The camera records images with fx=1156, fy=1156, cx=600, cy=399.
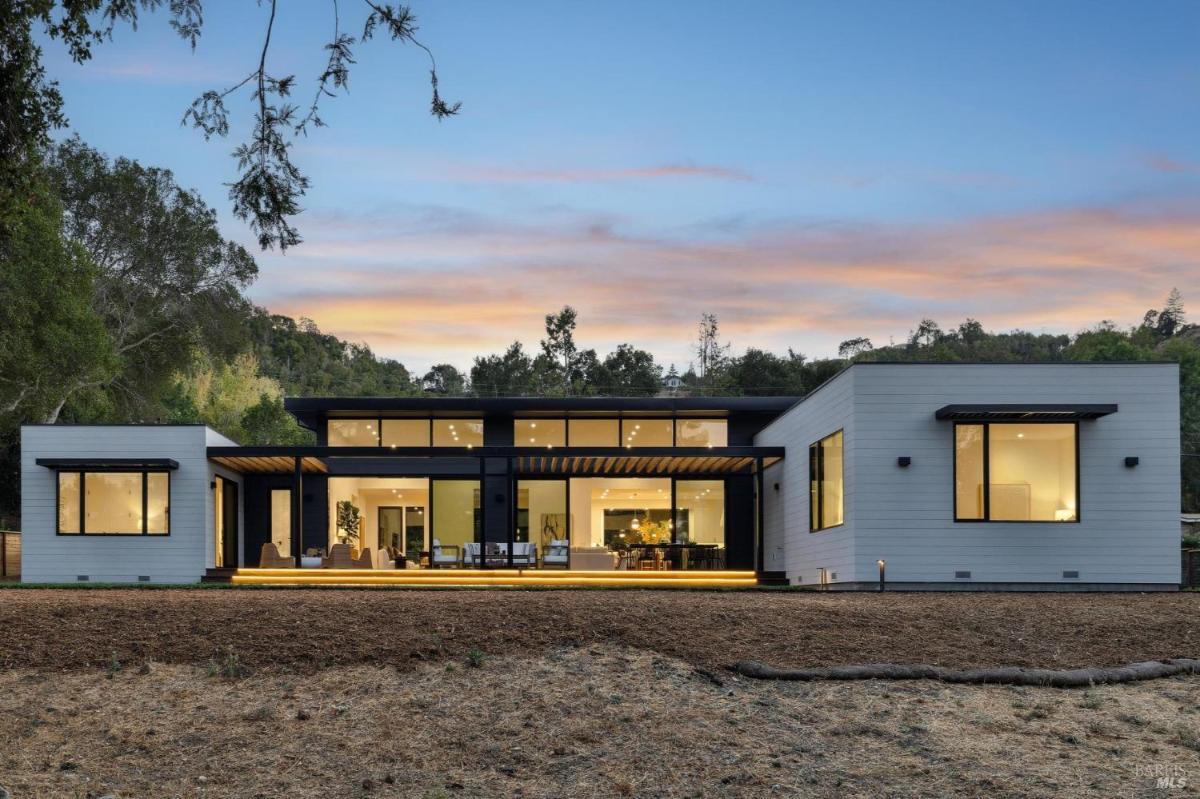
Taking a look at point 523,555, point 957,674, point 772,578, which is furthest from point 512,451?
point 957,674

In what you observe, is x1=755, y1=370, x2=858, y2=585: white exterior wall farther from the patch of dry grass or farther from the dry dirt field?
the patch of dry grass

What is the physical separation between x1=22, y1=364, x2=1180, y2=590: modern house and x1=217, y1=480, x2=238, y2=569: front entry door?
0.07 meters

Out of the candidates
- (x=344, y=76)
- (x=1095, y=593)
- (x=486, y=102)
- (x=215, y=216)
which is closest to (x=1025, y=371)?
(x=1095, y=593)

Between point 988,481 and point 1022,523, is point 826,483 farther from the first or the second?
point 1022,523

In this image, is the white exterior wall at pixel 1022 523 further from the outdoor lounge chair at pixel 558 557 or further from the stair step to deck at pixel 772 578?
the outdoor lounge chair at pixel 558 557

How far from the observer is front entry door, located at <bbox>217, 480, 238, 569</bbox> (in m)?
23.2

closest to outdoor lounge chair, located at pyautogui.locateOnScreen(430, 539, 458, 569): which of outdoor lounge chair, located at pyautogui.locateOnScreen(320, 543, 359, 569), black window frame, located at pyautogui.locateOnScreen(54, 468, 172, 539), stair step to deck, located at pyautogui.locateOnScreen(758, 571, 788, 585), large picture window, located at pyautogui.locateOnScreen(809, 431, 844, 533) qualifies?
outdoor lounge chair, located at pyautogui.locateOnScreen(320, 543, 359, 569)

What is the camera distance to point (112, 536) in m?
21.2

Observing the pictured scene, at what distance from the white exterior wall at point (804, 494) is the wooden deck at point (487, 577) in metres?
1.19

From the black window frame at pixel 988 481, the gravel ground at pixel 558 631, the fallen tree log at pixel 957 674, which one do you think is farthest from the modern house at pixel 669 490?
the fallen tree log at pixel 957 674

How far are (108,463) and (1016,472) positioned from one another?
15479 millimetres

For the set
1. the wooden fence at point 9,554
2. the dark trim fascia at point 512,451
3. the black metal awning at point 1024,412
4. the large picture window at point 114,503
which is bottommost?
the wooden fence at point 9,554

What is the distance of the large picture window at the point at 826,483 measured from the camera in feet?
56.0

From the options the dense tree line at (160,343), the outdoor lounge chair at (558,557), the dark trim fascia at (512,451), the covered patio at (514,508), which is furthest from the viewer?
the dense tree line at (160,343)
